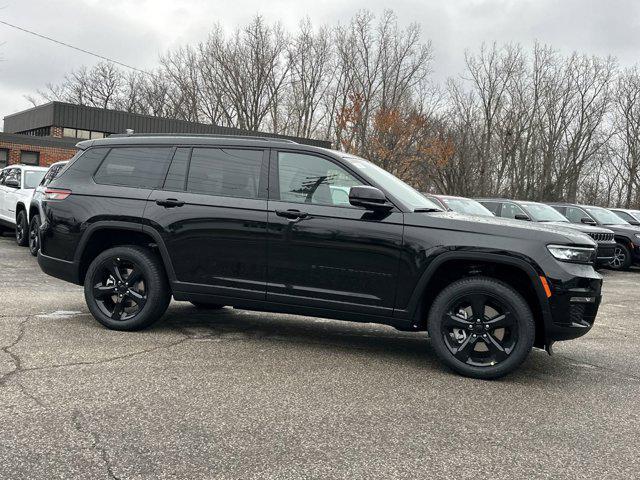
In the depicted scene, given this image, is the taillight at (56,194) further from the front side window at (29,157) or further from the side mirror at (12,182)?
the front side window at (29,157)

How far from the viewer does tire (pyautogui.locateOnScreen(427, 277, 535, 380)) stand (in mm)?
4438

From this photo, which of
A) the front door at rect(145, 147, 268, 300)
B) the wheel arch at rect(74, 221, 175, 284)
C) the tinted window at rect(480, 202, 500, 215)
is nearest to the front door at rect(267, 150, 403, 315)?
the front door at rect(145, 147, 268, 300)

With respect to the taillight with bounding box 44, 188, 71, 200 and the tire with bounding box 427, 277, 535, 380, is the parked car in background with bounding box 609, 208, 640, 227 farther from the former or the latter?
the taillight with bounding box 44, 188, 71, 200

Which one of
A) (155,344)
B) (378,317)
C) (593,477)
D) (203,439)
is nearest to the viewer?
(593,477)

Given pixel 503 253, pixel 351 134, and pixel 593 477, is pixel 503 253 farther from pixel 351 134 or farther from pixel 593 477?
pixel 351 134

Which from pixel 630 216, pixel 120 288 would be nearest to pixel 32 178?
pixel 120 288

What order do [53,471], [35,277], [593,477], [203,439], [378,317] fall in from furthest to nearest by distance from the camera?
[35,277] → [378,317] → [203,439] → [593,477] → [53,471]

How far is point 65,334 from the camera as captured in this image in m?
5.24

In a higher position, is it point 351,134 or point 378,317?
point 351,134

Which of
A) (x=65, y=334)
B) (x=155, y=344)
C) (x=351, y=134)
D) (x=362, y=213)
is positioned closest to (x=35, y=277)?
(x=65, y=334)

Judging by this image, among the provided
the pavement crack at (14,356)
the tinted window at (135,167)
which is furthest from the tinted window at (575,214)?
the pavement crack at (14,356)

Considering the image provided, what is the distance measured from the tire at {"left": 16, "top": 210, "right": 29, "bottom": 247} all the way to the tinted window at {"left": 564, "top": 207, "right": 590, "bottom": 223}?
1341 centimetres

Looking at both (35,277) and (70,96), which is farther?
(70,96)

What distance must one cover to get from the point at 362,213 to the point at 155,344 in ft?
6.87
